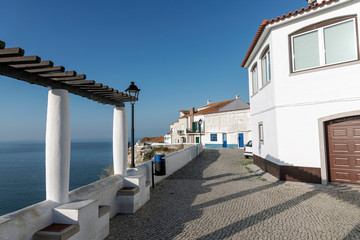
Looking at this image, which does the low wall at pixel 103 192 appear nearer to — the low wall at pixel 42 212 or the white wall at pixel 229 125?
the low wall at pixel 42 212

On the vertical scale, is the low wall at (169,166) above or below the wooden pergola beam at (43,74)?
below

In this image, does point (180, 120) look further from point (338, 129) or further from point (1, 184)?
point (338, 129)

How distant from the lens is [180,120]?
46.4 metres

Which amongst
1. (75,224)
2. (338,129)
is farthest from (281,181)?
(75,224)

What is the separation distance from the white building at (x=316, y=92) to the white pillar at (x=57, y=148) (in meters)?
7.28

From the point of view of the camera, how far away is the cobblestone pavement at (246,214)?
3.89 metres

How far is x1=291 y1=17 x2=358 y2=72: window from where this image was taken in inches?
277

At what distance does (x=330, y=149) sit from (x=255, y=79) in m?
5.78

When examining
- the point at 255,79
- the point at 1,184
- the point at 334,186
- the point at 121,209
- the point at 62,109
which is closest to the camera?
the point at 62,109

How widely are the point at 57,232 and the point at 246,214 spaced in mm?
3776

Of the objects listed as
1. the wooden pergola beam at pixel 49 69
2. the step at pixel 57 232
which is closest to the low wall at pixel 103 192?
the step at pixel 57 232

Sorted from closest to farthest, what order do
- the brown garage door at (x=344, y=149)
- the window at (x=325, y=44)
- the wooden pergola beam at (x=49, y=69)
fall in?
the wooden pergola beam at (x=49, y=69)
the brown garage door at (x=344, y=149)
the window at (x=325, y=44)

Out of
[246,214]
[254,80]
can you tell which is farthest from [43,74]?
[254,80]

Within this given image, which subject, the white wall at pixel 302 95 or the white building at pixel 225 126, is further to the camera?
the white building at pixel 225 126
